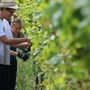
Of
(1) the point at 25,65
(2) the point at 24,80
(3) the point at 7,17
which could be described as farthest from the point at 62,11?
(1) the point at 25,65

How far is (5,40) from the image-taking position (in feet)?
14.6

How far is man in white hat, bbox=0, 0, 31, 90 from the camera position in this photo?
4488mm

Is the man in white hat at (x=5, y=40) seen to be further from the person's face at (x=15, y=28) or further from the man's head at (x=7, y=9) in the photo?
the person's face at (x=15, y=28)

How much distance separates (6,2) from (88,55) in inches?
149

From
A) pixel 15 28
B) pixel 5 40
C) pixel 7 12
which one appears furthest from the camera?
pixel 15 28

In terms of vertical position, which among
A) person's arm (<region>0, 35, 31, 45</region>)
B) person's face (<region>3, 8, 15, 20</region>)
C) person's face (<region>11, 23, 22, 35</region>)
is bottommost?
person's face (<region>11, 23, 22, 35</region>)

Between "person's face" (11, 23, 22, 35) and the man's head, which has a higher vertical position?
the man's head

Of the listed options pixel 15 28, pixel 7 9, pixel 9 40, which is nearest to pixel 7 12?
pixel 7 9

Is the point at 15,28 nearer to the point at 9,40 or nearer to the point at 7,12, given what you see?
the point at 7,12

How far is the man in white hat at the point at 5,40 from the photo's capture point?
4488mm

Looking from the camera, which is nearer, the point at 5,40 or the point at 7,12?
the point at 5,40

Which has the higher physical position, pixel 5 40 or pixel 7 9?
pixel 7 9

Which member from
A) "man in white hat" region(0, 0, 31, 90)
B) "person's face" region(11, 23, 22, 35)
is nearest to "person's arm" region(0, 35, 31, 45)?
"man in white hat" region(0, 0, 31, 90)

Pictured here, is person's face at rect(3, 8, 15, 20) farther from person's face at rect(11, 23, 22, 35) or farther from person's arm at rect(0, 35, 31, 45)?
person's face at rect(11, 23, 22, 35)
